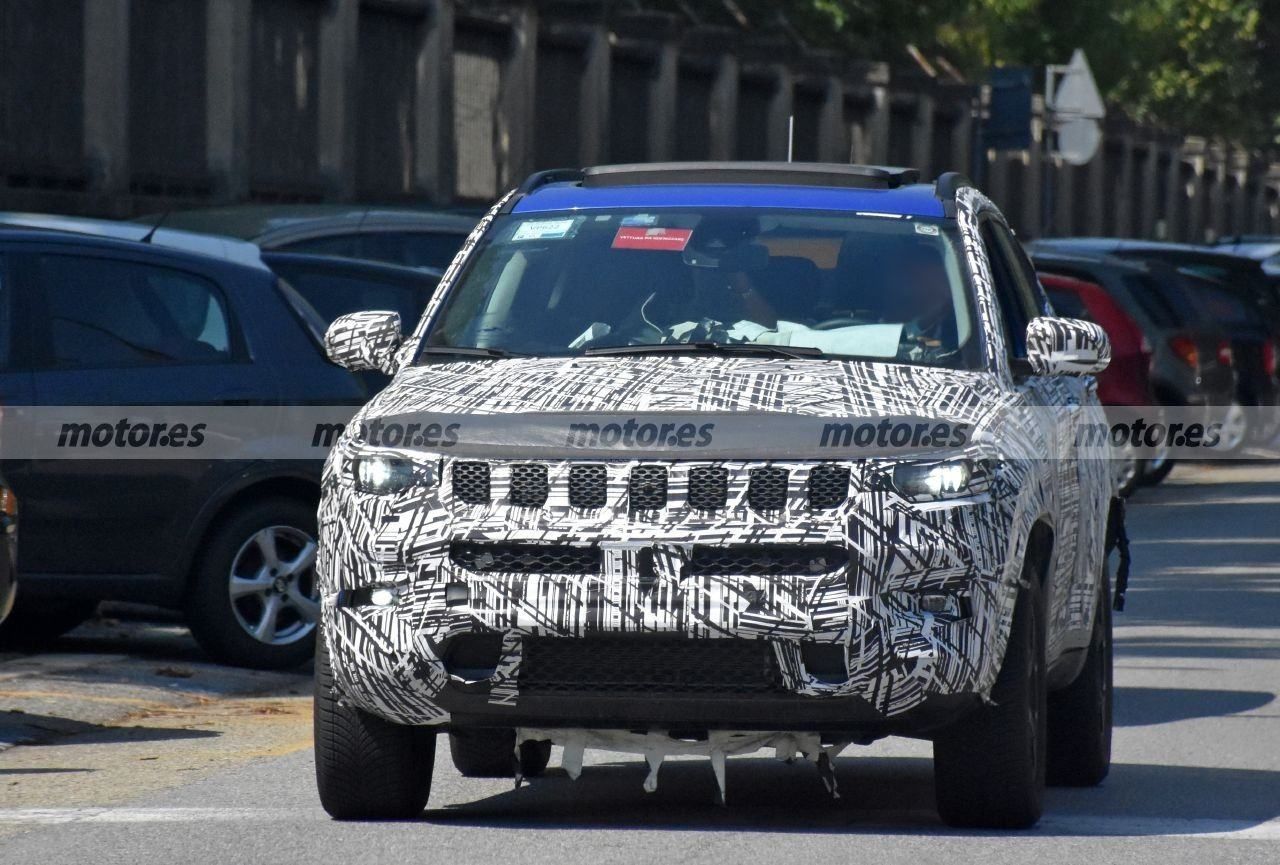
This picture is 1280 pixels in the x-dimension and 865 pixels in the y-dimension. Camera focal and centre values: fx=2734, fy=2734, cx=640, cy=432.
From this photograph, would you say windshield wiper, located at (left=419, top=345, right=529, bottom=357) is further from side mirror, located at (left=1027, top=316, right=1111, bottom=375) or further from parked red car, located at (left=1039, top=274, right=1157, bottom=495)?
parked red car, located at (left=1039, top=274, right=1157, bottom=495)

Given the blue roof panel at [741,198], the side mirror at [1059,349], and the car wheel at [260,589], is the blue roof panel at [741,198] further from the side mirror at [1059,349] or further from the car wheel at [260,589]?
the car wheel at [260,589]

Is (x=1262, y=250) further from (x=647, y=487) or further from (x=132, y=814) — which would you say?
(x=647, y=487)

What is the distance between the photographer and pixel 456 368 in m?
7.42

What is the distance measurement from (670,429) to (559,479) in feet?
0.99

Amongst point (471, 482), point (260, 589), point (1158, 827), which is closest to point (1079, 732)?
point (1158, 827)

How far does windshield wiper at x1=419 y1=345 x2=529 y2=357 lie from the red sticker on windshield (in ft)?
1.71

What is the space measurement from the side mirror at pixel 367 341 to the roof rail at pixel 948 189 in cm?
164

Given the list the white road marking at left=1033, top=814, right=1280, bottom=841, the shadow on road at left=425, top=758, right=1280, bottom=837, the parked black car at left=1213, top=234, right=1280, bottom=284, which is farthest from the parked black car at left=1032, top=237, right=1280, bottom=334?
the white road marking at left=1033, top=814, right=1280, bottom=841

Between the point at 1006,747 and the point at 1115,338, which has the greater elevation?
the point at 1006,747

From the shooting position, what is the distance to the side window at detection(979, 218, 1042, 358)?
316 inches

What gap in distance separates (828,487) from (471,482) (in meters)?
0.88

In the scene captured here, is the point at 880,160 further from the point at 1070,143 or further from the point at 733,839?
the point at 733,839

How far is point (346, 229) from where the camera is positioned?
580 inches

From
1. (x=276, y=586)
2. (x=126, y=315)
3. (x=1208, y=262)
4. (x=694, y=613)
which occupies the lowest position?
(x=1208, y=262)
